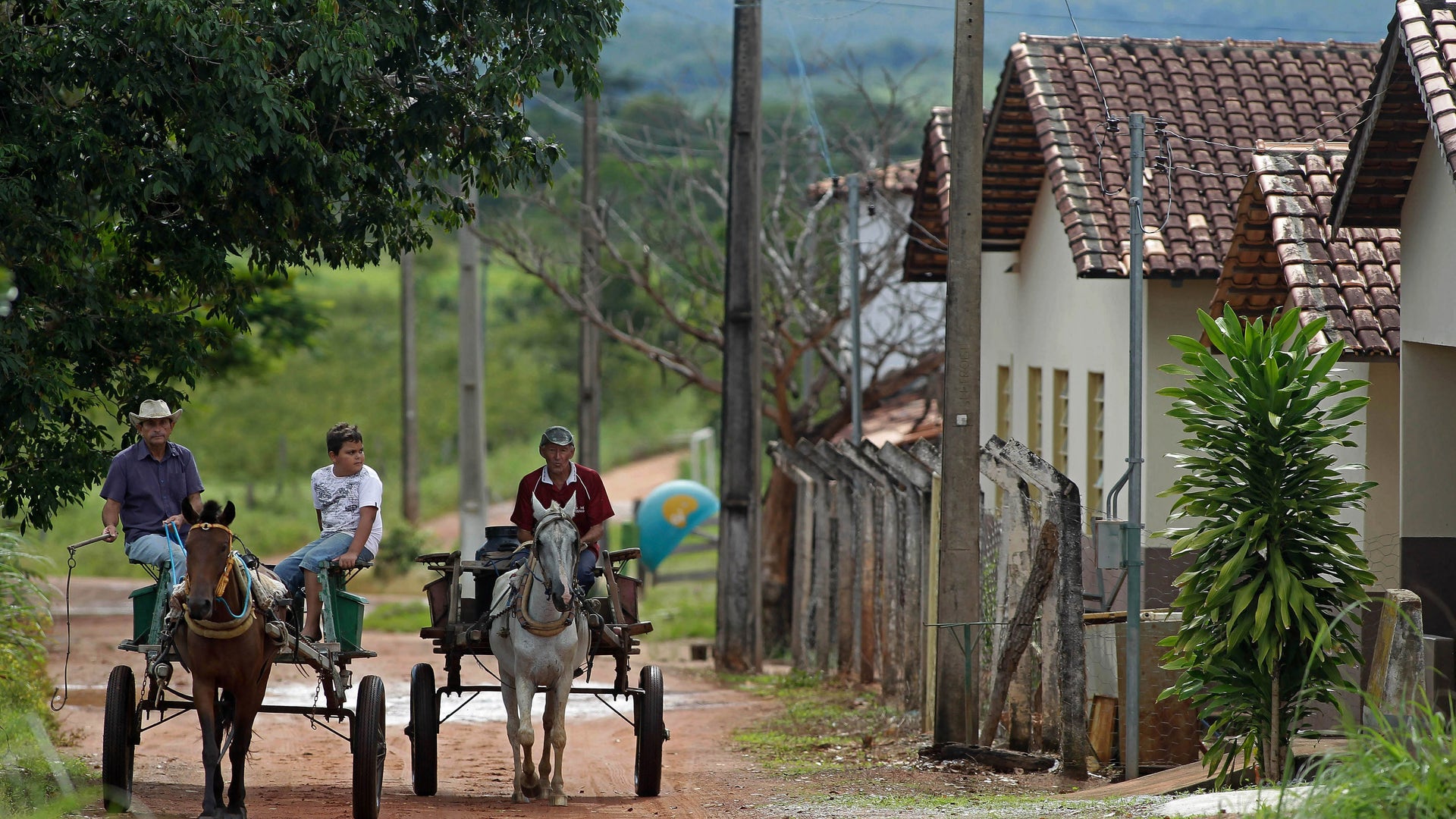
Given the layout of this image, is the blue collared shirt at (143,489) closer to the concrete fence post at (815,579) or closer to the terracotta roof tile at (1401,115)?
the terracotta roof tile at (1401,115)

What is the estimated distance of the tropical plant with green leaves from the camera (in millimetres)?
9375

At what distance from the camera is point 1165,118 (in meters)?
17.3

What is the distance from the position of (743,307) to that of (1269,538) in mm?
11018

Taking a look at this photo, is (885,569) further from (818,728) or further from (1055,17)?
(1055,17)

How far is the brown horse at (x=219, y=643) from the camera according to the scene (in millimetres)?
8555

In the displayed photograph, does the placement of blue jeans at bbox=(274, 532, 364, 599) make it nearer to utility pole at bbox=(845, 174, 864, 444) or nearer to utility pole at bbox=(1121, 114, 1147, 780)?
utility pole at bbox=(1121, 114, 1147, 780)

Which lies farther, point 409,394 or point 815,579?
point 409,394

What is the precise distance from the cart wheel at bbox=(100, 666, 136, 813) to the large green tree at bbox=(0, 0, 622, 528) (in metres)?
1.80

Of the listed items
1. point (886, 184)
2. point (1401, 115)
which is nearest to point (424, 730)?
point (1401, 115)

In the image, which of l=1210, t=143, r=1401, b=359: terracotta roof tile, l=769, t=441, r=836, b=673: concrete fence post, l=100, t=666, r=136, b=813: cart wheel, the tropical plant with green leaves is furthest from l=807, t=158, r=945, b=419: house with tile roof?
l=100, t=666, r=136, b=813: cart wheel

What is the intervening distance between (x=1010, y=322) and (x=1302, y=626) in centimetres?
1289

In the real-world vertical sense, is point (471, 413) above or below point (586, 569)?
above

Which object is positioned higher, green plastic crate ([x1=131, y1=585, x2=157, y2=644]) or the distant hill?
the distant hill

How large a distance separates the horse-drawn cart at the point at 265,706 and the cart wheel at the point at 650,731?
1780 millimetres
